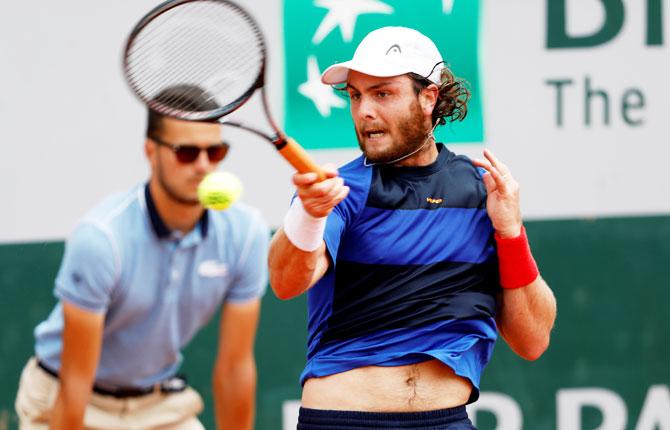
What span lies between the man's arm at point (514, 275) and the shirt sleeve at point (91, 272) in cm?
142

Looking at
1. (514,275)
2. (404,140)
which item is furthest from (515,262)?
(404,140)

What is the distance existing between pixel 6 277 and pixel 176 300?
1.10 m

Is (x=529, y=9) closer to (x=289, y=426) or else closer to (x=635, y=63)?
(x=635, y=63)

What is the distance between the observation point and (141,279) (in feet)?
14.3

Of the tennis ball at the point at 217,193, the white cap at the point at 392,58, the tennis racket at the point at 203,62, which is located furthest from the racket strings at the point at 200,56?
the tennis ball at the point at 217,193

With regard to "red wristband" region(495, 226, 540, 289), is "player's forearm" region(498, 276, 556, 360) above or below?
below

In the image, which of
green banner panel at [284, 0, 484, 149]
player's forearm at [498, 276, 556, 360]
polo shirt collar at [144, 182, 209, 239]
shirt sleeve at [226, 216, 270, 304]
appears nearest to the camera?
player's forearm at [498, 276, 556, 360]

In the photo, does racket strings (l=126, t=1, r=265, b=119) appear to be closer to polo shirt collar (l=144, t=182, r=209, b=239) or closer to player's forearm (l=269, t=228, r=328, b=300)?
player's forearm (l=269, t=228, r=328, b=300)

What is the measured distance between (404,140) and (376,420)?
0.67m

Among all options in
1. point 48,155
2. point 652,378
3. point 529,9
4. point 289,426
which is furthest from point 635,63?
point 48,155

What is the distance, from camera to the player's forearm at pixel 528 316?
10.9 ft

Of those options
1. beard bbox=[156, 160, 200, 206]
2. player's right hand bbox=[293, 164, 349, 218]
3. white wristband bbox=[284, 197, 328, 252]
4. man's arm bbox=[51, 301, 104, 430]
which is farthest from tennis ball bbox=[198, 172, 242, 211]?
player's right hand bbox=[293, 164, 349, 218]

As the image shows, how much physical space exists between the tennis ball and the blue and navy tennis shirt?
3.34ft

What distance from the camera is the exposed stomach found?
10.4ft
